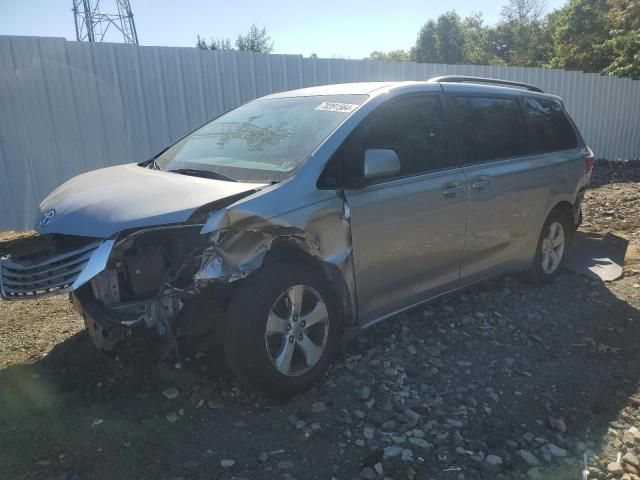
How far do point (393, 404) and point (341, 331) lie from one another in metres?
0.54

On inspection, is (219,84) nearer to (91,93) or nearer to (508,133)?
(91,93)

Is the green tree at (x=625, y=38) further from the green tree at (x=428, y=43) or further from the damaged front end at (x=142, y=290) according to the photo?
the green tree at (x=428, y=43)

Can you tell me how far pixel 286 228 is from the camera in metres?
2.84

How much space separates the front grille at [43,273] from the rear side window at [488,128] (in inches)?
109

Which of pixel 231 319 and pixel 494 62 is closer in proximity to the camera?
pixel 231 319

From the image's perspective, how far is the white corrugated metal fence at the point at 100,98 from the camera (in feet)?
21.1

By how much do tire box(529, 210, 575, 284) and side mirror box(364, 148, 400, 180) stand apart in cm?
236

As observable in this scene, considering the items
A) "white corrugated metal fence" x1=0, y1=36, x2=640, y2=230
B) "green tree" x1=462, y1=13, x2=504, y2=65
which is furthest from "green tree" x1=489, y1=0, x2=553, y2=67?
"white corrugated metal fence" x1=0, y1=36, x2=640, y2=230

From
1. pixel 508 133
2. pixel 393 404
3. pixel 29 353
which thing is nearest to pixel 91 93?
pixel 29 353

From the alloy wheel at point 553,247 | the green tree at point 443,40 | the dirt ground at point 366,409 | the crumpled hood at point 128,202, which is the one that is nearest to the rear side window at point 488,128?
the alloy wheel at point 553,247

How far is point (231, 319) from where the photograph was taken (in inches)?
109

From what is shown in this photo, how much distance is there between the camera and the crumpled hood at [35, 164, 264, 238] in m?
2.64

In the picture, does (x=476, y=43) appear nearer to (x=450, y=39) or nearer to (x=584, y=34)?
(x=450, y=39)

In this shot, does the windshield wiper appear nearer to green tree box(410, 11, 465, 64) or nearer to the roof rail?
the roof rail
